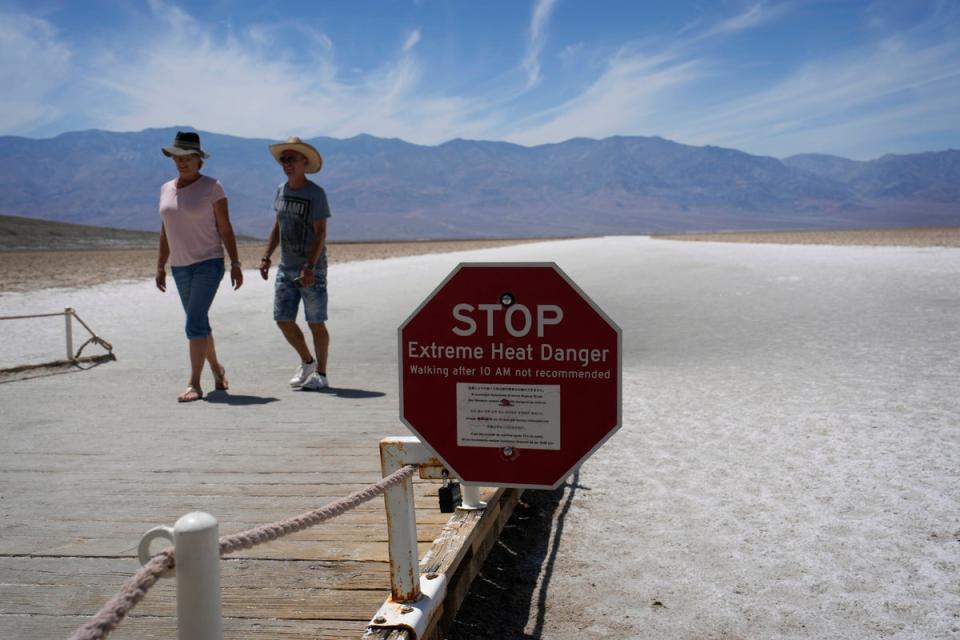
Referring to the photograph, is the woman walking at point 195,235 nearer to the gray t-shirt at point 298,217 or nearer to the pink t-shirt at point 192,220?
the pink t-shirt at point 192,220

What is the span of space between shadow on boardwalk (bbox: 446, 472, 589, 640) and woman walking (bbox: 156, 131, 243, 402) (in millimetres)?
2674

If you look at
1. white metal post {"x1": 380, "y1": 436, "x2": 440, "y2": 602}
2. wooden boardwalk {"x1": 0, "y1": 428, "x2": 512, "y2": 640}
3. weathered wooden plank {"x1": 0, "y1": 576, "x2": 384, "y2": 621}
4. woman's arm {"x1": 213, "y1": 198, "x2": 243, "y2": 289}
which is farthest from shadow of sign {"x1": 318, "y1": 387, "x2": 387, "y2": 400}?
white metal post {"x1": 380, "y1": 436, "x2": 440, "y2": 602}

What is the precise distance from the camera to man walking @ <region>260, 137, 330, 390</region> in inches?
248

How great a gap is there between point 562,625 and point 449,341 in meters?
1.35

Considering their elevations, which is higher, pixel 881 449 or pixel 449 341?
pixel 449 341

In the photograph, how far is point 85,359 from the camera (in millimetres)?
8125

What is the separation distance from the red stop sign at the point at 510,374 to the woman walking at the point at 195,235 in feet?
12.0

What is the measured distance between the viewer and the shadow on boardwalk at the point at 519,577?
3.20 m

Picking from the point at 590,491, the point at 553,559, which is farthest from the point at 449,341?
the point at 590,491

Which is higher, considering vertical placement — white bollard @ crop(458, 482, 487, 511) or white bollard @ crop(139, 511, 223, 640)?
white bollard @ crop(139, 511, 223, 640)

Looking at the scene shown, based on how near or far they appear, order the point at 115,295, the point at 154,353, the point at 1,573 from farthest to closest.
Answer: the point at 115,295 → the point at 154,353 → the point at 1,573

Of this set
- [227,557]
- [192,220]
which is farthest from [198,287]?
[227,557]

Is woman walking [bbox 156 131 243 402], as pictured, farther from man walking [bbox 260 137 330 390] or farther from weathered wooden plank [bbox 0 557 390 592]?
weathered wooden plank [bbox 0 557 390 592]

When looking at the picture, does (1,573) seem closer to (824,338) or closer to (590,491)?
(590,491)
